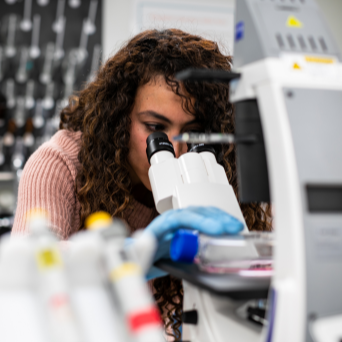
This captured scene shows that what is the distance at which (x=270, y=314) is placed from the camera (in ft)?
1.92

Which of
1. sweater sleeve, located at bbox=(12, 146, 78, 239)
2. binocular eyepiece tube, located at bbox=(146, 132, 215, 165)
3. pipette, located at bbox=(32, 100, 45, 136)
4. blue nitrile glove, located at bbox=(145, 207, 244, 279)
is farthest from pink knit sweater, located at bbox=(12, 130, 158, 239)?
pipette, located at bbox=(32, 100, 45, 136)

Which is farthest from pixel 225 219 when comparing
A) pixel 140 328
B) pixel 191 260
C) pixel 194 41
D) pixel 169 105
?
pixel 194 41

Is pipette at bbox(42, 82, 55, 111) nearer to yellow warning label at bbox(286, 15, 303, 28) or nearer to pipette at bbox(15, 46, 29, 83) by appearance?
pipette at bbox(15, 46, 29, 83)

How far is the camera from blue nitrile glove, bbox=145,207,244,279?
702 millimetres

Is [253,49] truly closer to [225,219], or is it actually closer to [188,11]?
[225,219]

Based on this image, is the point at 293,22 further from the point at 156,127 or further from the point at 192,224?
the point at 156,127

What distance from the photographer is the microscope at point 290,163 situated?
1.89 feet

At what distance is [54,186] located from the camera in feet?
4.13

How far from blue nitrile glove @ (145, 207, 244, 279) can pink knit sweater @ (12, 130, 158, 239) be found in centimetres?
50

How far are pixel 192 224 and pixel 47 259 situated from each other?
30 centimetres

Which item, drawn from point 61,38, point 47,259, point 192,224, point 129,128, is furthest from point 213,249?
point 61,38

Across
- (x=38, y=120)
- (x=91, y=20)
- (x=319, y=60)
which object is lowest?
(x=319, y=60)

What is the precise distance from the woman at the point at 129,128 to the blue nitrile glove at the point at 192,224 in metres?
0.56

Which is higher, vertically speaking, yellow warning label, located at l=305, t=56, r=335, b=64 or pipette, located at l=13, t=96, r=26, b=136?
pipette, located at l=13, t=96, r=26, b=136
